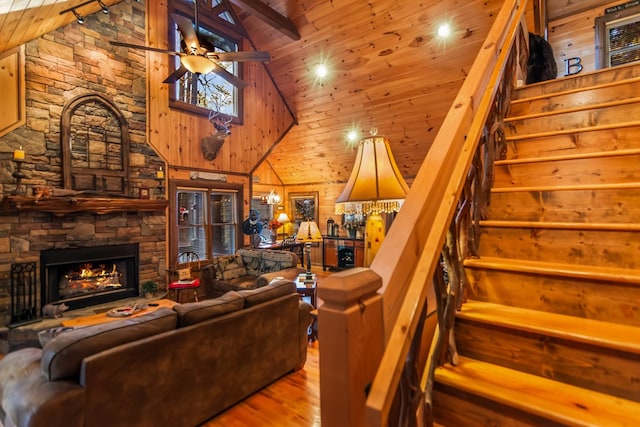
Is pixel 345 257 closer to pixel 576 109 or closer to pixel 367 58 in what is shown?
pixel 367 58

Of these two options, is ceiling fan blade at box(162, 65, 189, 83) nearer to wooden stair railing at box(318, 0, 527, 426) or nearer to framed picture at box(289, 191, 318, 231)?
wooden stair railing at box(318, 0, 527, 426)

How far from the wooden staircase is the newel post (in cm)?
67

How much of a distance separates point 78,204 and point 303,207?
533 centimetres

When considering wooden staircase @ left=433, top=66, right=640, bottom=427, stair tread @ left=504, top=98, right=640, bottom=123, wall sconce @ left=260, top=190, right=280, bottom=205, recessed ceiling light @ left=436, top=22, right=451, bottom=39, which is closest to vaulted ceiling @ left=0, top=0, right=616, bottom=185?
recessed ceiling light @ left=436, top=22, right=451, bottom=39

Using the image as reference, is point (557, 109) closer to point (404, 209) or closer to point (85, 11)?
point (404, 209)

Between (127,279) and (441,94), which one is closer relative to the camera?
(127,279)

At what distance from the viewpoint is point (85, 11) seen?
383 cm

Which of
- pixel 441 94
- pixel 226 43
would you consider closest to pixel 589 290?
pixel 441 94

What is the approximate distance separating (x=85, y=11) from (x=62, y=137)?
158cm

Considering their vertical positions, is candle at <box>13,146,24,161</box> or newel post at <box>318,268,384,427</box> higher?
candle at <box>13,146,24,161</box>

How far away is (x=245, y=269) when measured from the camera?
5.35 m

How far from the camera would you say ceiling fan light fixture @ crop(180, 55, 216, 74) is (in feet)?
10.1

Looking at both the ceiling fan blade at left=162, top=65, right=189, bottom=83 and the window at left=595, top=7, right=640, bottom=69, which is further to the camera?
the window at left=595, top=7, right=640, bottom=69

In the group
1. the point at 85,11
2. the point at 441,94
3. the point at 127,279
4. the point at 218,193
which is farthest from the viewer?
the point at 218,193
